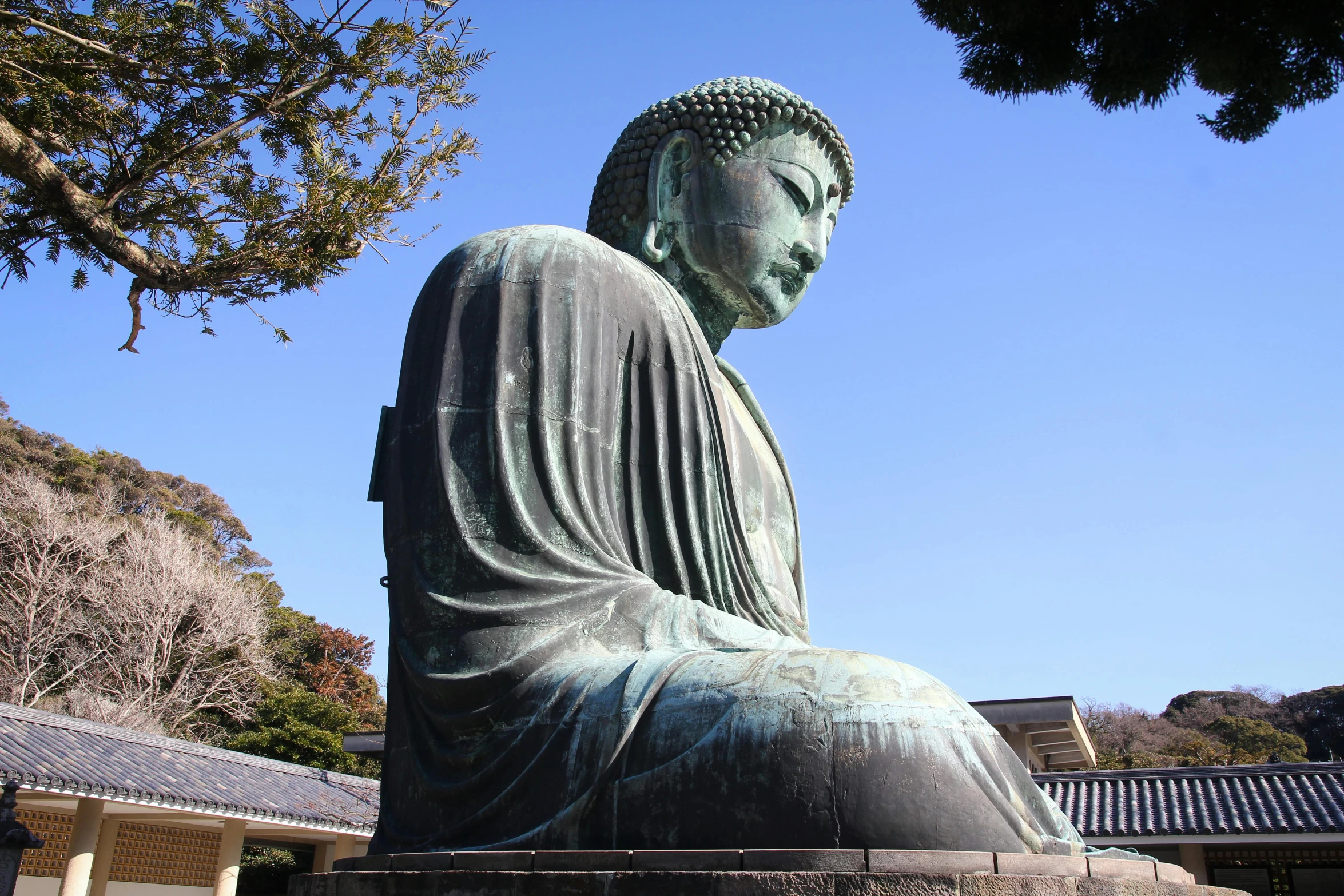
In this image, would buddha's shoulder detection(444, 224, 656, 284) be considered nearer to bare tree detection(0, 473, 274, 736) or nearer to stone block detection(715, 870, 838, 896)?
A: stone block detection(715, 870, 838, 896)

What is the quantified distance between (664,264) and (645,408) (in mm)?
1201

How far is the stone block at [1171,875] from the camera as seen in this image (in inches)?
125

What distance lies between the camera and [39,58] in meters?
7.70

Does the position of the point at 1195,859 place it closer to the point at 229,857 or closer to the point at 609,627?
the point at 229,857

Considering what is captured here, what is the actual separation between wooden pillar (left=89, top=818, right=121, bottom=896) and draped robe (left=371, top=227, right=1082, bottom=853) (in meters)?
13.5

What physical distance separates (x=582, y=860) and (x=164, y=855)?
52.3ft

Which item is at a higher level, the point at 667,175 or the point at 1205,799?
the point at 667,175

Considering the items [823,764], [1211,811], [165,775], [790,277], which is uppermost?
[790,277]

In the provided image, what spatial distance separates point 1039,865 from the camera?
284 centimetres

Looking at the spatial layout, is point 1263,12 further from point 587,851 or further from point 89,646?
point 89,646

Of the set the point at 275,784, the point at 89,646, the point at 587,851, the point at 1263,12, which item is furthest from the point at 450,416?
→ the point at 89,646

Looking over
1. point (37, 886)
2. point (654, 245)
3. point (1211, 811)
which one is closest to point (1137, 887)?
point (654, 245)

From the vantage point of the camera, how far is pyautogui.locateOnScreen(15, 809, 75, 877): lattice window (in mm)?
14750

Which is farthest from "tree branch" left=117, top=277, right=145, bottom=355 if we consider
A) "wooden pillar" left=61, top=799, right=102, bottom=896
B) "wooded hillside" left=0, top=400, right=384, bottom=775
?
"wooded hillside" left=0, top=400, right=384, bottom=775
